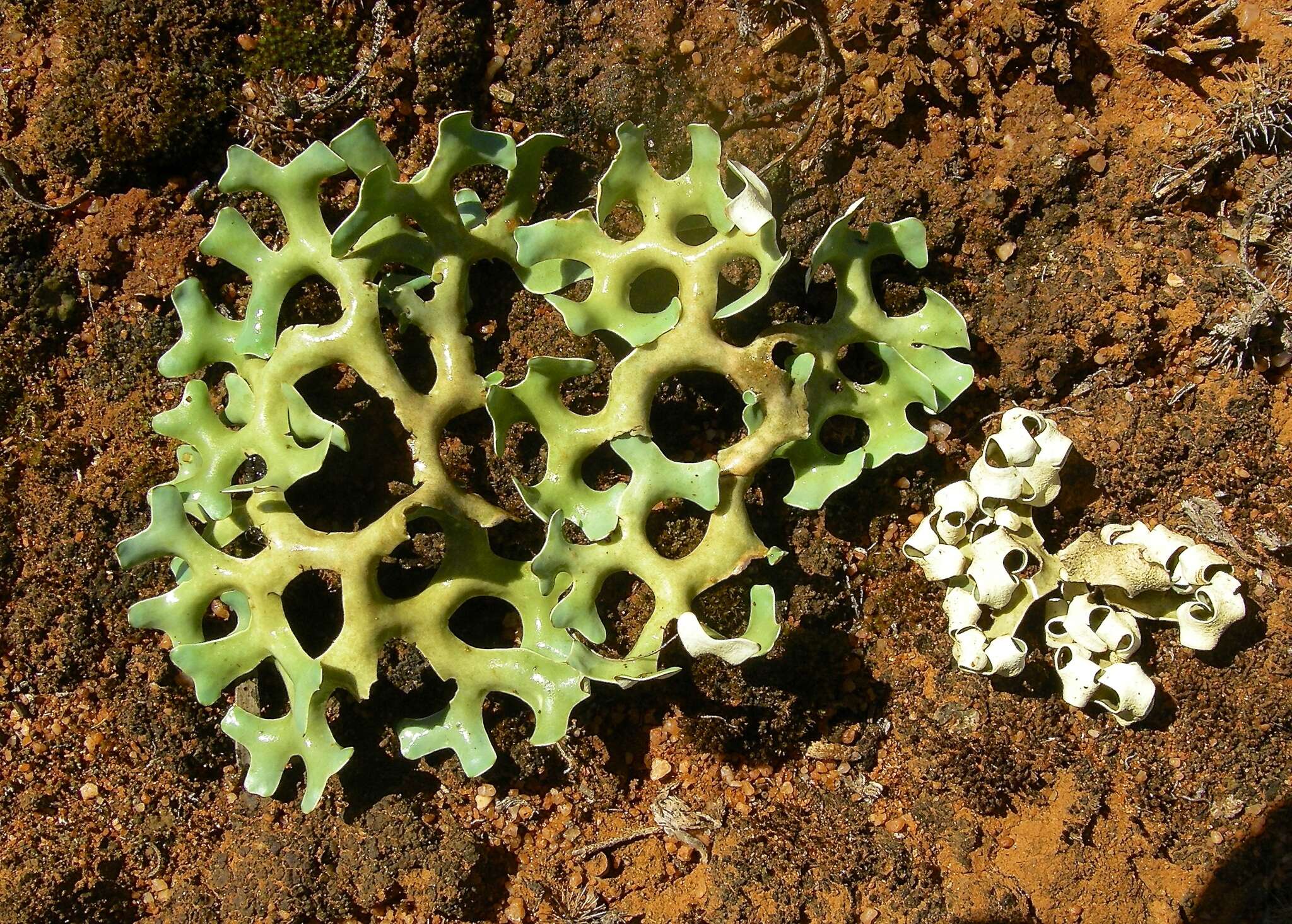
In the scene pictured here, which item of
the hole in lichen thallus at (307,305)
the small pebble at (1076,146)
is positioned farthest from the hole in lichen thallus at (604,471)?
the small pebble at (1076,146)

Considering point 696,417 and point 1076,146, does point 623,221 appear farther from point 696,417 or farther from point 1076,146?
point 1076,146

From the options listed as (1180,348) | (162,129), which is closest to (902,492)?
(1180,348)

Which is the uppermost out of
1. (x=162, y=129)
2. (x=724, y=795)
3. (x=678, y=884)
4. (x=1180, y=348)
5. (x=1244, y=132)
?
(x=1244, y=132)

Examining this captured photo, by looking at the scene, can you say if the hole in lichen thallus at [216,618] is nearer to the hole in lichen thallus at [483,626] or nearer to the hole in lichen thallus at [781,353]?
the hole in lichen thallus at [483,626]

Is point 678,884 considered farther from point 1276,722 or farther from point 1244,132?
point 1244,132

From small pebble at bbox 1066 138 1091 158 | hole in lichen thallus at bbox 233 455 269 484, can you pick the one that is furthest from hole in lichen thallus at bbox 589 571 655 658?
small pebble at bbox 1066 138 1091 158

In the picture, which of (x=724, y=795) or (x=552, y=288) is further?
(x=724, y=795)
